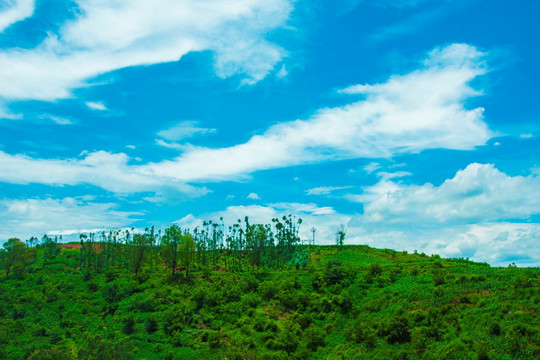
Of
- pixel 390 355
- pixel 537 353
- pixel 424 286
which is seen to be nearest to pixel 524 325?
pixel 537 353

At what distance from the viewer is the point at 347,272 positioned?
7631cm

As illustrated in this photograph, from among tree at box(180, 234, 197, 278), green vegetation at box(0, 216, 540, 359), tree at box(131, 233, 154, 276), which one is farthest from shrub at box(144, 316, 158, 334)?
tree at box(131, 233, 154, 276)

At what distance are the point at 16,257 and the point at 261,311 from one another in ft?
276

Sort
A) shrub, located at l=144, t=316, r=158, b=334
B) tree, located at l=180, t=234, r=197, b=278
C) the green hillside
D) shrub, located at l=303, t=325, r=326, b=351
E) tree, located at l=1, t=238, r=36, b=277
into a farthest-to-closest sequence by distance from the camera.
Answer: tree, located at l=1, t=238, r=36, b=277 < tree, located at l=180, t=234, r=197, b=278 < shrub, located at l=144, t=316, r=158, b=334 < shrub, located at l=303, t=325, r=326, b=351 < the green hillside

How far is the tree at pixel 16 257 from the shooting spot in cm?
10250

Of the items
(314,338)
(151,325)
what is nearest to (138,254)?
(151,325)

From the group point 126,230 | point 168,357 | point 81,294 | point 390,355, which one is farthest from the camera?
point 126,230

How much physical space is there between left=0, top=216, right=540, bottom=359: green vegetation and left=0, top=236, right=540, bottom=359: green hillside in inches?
7.6

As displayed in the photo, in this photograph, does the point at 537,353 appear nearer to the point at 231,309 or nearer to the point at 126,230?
the point at 231,309

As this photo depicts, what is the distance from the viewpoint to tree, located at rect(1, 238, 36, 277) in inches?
4035

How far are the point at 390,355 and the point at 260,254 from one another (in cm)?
8440

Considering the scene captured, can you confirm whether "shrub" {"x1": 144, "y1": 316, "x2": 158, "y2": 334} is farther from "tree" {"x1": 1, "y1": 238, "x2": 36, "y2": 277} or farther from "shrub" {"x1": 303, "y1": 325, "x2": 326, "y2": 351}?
"tree" {"x1": 1, "y1": 238, "x2": 36, "y2": 277}

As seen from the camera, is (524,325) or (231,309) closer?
(524,325)

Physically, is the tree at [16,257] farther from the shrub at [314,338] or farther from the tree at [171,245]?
the shrub at [314,338]
